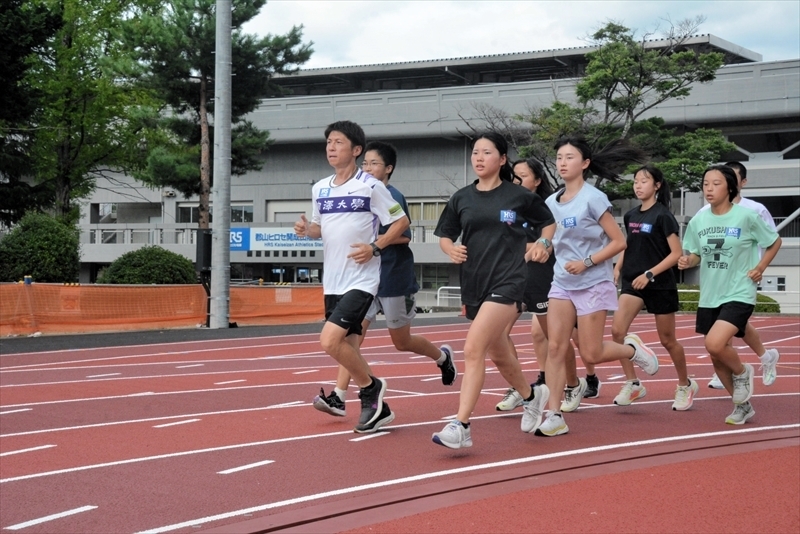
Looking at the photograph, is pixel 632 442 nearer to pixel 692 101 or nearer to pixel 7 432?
pixel 7 432

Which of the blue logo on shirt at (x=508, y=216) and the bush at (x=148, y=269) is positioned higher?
the blue logo on shirt at (x=508, y=216)

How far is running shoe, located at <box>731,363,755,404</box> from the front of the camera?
832 cm

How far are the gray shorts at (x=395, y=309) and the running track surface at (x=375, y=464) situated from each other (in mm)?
833

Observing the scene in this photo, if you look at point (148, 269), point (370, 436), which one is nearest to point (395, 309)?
point (370, 436)

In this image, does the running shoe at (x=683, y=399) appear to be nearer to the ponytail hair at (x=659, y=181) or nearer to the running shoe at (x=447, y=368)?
the ponytail hair at (x=659, y=181)

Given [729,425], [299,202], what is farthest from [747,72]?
[729,425]

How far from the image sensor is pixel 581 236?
7.75m

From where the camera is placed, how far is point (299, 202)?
5466 centimetres

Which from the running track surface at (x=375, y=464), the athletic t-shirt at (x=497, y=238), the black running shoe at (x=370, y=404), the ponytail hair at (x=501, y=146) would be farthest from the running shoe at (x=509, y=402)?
the ponytail hair at (x=501, y=146)

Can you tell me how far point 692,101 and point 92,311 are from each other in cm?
3230

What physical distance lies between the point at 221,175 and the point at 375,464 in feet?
55.6

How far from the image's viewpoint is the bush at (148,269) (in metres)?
25.5

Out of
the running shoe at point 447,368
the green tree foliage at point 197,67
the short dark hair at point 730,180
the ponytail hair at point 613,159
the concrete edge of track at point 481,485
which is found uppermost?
the green tree foliage at point 197,67

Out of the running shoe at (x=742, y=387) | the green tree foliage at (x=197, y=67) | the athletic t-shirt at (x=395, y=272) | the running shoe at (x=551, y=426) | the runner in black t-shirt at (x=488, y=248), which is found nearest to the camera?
the runner in black t-shirt at (x=488, y=248)
